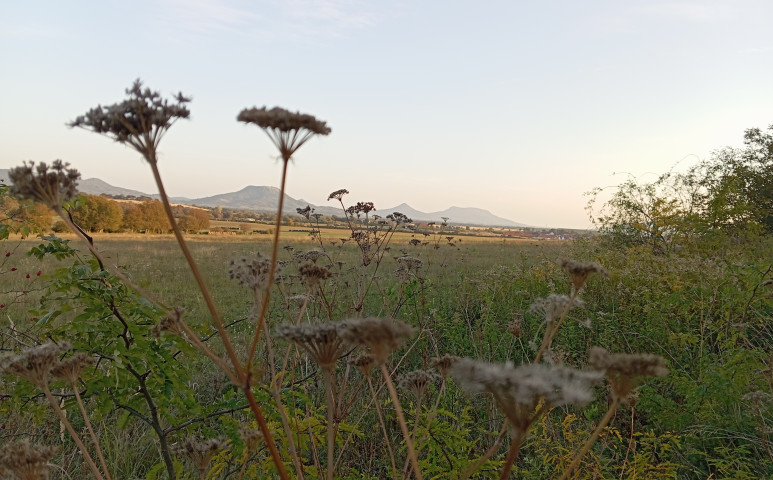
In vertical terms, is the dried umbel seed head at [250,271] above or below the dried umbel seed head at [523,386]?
above

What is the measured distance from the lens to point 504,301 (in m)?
9.59

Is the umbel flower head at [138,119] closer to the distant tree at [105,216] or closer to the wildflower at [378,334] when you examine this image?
the wildflower at [378,334]

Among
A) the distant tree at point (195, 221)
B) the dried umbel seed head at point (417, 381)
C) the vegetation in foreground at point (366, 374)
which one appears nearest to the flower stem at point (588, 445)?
the vegetation in foreground at point (366, 374)

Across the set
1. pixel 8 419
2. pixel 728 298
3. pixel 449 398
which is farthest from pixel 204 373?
pixel 728 298

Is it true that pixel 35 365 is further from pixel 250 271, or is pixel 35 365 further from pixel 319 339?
pixel 319 339

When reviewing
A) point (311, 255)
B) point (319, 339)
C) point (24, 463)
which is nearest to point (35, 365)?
point (24, 463)

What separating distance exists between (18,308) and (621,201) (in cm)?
1908

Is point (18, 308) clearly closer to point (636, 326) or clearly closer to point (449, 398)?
point (449, 398)

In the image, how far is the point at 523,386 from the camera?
1213 millimetres

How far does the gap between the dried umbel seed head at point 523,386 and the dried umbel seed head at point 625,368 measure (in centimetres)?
21

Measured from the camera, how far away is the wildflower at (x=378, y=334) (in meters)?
1.40

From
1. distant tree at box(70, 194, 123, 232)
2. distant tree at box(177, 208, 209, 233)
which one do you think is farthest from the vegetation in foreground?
distant tree at box(177, 208, 209, 233)

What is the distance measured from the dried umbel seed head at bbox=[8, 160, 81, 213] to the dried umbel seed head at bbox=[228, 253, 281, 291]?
2.49 feet

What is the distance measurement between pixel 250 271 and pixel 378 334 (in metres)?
0.97
